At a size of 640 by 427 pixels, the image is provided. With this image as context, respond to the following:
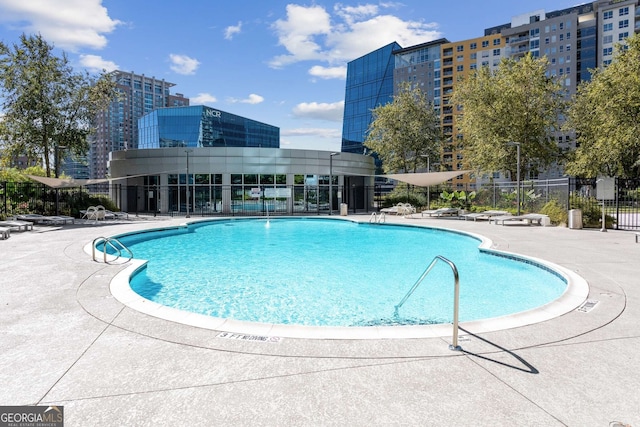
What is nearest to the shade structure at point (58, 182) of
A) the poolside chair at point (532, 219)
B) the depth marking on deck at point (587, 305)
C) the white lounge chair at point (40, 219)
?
the white lounge chair at point (40, 219)

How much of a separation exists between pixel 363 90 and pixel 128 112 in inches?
3875

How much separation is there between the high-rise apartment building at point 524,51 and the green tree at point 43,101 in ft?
166

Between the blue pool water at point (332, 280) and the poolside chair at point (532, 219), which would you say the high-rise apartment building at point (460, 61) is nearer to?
the poolside chair at point (532, 219)

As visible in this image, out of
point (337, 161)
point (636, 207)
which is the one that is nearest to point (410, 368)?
point (337, 161)

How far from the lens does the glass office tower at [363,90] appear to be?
8562 centimetres

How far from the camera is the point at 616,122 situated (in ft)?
95.8

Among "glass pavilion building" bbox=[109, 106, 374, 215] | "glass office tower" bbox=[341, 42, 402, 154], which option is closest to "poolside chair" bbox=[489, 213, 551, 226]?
"glass pavilion building" bbox=[109, 106, 374, 215]

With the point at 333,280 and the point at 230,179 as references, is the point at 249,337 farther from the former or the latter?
the point at 230,179

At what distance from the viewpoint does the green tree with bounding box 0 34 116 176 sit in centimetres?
2486


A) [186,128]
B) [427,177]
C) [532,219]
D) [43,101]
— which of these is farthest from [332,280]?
[186,128]

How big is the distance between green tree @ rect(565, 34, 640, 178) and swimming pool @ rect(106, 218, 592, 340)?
22108mm

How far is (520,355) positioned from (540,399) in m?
0.89

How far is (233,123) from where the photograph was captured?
74500 millimetres

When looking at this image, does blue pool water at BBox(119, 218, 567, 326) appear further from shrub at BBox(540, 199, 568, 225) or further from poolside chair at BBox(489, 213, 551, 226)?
shrub at BBox(540, 199, 568, 225)
